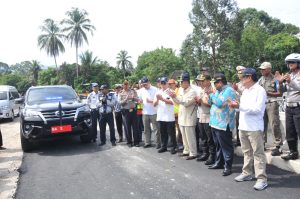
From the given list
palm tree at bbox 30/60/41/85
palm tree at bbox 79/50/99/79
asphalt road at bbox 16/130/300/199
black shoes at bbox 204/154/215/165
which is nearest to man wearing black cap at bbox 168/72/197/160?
asphalt road at bbox 16/130/300/199

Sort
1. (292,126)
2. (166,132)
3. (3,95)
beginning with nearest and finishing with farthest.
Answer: (292,126), (166,132), (3,95)

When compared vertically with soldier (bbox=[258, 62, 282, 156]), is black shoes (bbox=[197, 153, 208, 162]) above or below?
below

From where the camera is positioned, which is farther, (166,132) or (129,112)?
(129,112)

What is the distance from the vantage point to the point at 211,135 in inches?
263

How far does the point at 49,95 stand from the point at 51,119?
1.45 metres

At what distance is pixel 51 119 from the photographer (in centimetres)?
842

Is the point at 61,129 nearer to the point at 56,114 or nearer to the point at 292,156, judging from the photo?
the point at 56,114

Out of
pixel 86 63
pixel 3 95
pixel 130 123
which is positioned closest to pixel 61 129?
pixel 130 123

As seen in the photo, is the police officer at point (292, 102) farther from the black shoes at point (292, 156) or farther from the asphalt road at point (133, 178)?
the asphalt road at point (133, 178)

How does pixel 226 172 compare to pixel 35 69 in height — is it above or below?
below

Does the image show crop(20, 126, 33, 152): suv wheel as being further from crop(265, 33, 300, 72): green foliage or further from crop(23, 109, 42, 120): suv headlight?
crop(265, 33, 300, 72): green foliage

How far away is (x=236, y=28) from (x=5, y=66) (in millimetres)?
94172

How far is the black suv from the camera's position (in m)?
8.34

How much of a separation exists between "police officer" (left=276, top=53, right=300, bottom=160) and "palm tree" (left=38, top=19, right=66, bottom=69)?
52.9 meters
